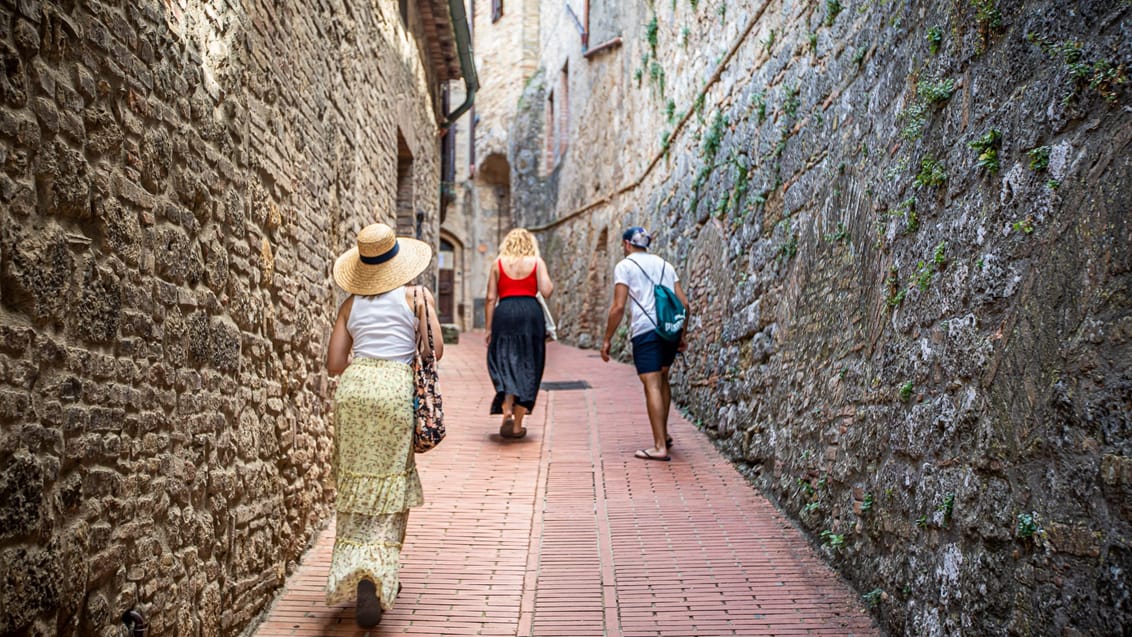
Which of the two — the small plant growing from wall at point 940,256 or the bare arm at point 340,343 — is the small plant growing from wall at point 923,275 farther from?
the bare arm at point 340,343

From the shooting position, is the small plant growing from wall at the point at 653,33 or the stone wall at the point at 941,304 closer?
the stone wall at the point at 941,304

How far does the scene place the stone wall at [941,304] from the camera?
7.78ft

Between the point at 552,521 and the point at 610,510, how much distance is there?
34 centimetres

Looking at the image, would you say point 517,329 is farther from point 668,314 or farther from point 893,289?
point 893,289

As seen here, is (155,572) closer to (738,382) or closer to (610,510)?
(610,510)

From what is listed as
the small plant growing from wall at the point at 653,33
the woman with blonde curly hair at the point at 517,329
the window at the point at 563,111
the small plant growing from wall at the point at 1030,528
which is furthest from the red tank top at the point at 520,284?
the window at the point at 563,111

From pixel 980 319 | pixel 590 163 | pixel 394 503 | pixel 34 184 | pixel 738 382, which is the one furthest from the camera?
pixel 590 163

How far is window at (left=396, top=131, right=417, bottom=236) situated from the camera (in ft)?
33.0

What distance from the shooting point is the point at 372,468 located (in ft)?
12.5

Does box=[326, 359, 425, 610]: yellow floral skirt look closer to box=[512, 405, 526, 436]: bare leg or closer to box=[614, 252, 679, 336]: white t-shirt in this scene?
box=[614, 252, 679, 336]: white t-shirt

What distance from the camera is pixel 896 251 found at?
3855 millimetres

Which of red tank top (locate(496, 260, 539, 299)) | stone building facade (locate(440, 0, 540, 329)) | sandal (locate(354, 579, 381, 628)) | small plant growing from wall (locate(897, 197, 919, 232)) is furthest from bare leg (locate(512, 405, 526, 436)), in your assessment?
stone building facade (locate(440, 0, 540, 329))

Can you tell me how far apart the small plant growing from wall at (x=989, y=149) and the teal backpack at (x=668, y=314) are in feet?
10.3

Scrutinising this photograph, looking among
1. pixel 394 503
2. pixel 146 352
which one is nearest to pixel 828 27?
pixel 394 503
